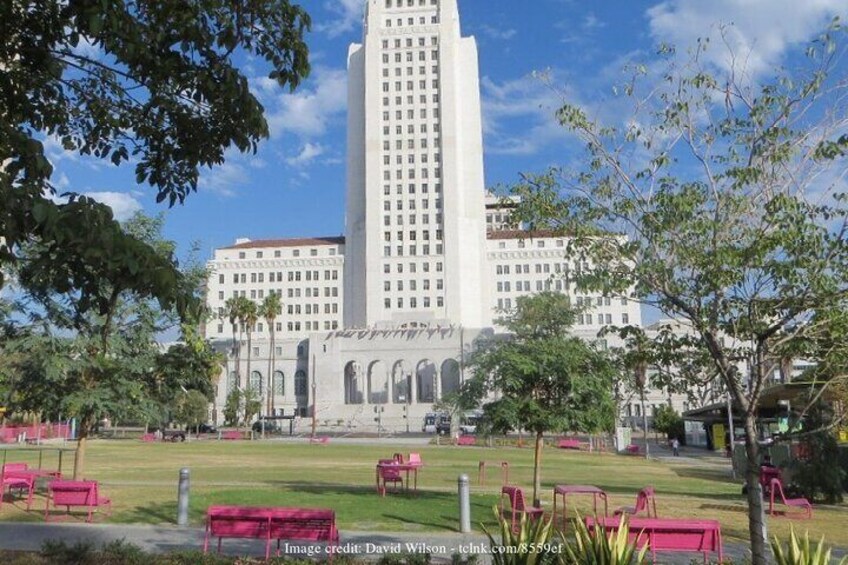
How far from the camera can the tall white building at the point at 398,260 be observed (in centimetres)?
10312

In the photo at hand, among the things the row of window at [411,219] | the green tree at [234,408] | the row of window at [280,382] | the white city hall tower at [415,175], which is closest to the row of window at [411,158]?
the white city hall tower at [415,175]

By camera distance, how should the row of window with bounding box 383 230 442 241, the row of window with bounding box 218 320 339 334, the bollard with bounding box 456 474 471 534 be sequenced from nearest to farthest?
the bollard with bounding box 456 474 471 534
the row of window with bounding box 383 230 442 241
the row of window with bounding box 218 320 339 334

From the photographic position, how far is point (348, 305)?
123 metres

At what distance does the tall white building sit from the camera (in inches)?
4060

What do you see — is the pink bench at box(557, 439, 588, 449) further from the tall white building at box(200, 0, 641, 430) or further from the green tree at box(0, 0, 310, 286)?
the green tree at box(0, 0, 310, 286)

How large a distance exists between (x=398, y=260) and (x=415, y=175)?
48.1 ft

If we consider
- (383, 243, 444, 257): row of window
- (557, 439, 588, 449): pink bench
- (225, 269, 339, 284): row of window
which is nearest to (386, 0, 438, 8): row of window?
(383, 243, 444, 257): row of window

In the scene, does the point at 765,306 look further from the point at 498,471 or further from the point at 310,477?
the point at 498,471

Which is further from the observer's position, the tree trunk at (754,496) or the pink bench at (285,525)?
the pink bench at (285,525)

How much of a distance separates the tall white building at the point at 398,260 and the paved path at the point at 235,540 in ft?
286

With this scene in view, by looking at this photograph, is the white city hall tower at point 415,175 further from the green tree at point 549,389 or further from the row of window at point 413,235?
the green tree at point 549,389

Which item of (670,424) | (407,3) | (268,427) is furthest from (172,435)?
(407,3)

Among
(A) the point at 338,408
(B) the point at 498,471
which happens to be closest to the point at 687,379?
(B) the point at 498,471

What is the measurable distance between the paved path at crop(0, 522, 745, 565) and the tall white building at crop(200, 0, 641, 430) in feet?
286
